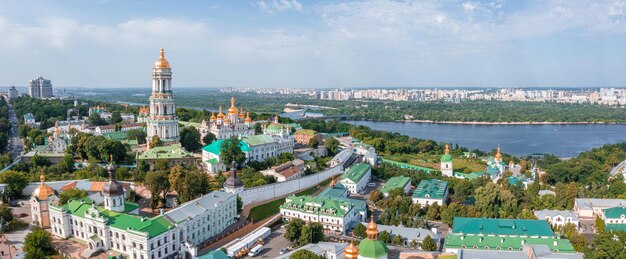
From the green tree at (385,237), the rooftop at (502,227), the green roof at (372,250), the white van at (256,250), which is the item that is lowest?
the white van at (256,250)

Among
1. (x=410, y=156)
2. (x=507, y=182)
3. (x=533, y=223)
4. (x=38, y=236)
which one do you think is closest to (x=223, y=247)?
(x=38, y=236)

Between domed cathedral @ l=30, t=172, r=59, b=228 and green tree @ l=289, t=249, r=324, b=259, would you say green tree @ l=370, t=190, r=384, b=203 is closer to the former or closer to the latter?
green tree @ l=289, t=249, r=324, b=259

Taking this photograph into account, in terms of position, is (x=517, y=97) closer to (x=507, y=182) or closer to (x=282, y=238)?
(x=507, y=182)

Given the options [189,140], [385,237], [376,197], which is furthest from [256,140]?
[385,237]

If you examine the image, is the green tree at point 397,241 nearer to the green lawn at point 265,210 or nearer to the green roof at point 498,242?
the green roof at point 498,242

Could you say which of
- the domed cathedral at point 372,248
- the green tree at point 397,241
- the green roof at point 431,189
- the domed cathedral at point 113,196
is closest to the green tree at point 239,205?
the domed cathedral at point 113,196

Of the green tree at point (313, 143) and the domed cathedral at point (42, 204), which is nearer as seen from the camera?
the domed cathedral at point (42, 204)
